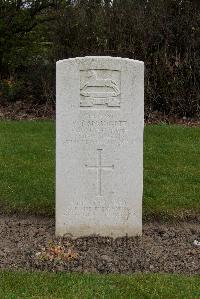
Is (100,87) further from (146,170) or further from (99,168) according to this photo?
(146,170)

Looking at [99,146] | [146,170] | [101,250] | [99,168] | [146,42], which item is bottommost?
[101,250]

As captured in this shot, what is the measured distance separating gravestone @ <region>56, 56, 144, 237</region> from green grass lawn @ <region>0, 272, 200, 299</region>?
0.97 meters

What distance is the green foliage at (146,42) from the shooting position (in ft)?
42.9

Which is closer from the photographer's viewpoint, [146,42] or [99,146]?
[99,146]

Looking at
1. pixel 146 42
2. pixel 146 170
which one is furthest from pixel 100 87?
pixel 146 42

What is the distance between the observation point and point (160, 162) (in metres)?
8.45

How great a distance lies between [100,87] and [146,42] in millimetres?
8106

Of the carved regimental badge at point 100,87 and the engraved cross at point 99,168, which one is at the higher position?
the carved regimental badge at point 100,87

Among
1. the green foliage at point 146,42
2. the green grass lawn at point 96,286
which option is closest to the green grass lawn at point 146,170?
the green grass lawn at point 96,286

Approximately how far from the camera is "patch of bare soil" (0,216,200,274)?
512 cm

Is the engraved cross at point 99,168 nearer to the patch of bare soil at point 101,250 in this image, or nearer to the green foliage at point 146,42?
the patch of bare soil at point 101,250

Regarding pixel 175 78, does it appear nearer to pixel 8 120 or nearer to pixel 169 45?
pixel 169 45

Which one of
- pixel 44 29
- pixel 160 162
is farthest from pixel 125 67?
pixel 44 29

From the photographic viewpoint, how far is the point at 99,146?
5.65 m
